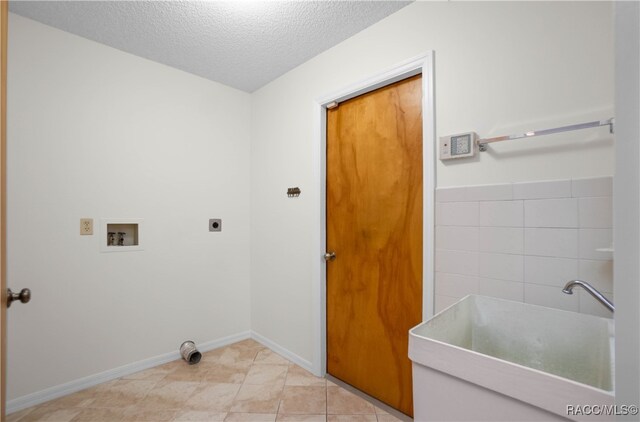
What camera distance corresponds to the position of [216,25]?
181cm

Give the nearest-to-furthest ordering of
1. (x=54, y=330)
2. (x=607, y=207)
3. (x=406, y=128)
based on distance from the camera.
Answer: (x=607, y=207)
(x=406, y=128)
(x=54, y=330)

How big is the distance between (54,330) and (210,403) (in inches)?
43.9

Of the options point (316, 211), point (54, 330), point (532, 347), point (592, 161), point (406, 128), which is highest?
point (406, 128)

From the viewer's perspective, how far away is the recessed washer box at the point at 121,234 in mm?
2043

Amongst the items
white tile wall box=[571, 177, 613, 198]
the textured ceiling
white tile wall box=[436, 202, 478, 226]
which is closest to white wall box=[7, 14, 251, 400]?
the textured ceiling

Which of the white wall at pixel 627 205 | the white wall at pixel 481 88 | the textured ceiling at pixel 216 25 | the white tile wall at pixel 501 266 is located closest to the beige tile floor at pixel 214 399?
the white wall at pixel 481 88

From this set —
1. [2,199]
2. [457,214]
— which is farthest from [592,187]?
[2,199]

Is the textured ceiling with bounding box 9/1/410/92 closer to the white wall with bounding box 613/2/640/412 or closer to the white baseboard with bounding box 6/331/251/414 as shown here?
the white wall with bounding box 613/2/640/412

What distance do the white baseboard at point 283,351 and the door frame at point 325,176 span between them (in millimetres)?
88

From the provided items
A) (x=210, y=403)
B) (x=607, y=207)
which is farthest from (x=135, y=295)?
(x=607, y=207)

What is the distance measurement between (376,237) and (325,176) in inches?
24.4

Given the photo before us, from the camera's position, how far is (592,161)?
3.59 feet

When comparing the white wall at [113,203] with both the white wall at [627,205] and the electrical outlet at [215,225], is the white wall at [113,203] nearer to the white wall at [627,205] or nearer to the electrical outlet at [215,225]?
the electrical outlet at [215,225]

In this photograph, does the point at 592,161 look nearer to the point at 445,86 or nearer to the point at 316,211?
the point at 445,86
